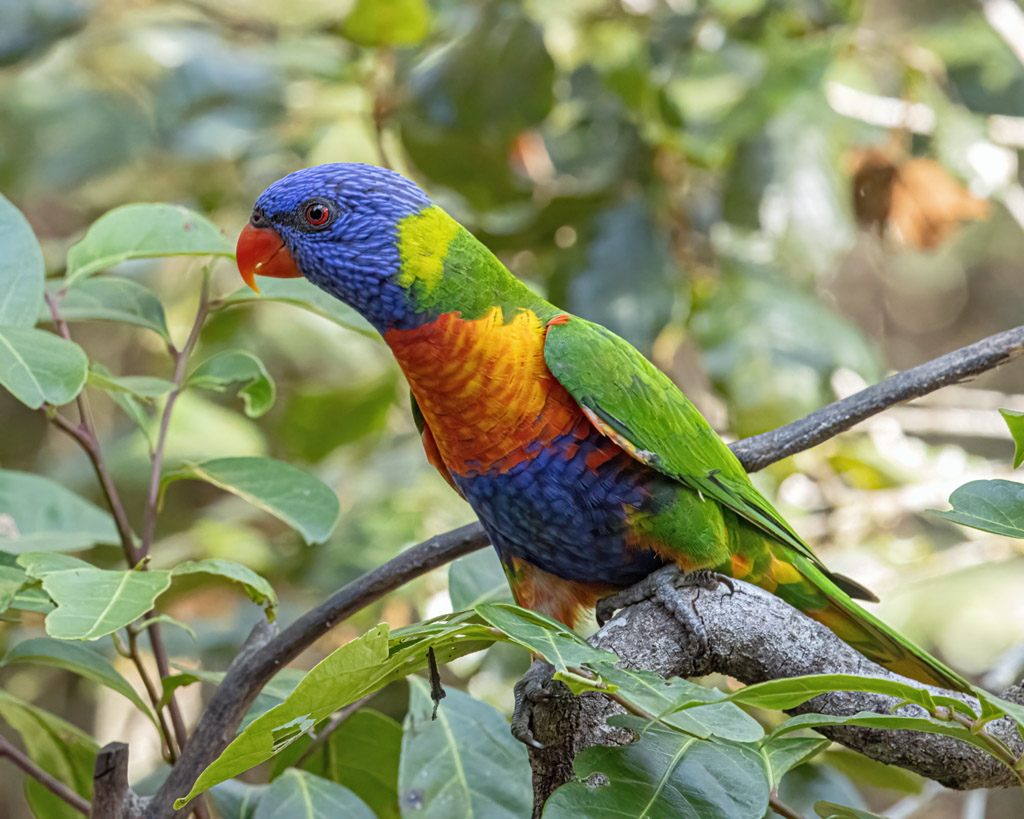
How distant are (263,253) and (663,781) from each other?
3.12 ft

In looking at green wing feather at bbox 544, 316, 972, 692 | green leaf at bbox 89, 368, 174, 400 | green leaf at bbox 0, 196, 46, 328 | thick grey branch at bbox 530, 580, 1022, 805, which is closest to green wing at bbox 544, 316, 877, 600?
green wing feather at bbox 544, 316, 972, 692

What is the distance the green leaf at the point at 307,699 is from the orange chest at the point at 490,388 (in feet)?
1.86

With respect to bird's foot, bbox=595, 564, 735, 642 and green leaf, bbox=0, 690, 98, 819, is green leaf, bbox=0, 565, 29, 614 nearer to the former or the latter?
green leaf, bbox=0, 690, 98, 819

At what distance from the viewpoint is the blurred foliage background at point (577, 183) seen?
6.93 feet

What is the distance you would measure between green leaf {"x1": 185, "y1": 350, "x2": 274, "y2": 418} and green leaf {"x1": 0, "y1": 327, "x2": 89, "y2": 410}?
279mm

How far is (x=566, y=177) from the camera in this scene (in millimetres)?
2449

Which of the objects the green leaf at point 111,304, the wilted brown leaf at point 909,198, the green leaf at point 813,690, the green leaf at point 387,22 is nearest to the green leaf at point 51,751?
the green leaf at point 111,304

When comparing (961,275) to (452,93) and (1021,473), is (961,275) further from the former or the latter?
(452,93)

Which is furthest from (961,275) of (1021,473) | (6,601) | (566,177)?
(6,601)

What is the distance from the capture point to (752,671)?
3.51ft

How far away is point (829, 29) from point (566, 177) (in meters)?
0.76

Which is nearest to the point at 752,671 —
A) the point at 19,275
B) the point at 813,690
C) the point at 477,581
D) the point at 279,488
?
the point at 813,690

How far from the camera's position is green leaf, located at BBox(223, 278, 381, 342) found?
1306mm

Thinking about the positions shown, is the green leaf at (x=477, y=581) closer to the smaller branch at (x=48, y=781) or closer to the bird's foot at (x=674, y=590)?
the bird's foot at (x=674, y=590)
